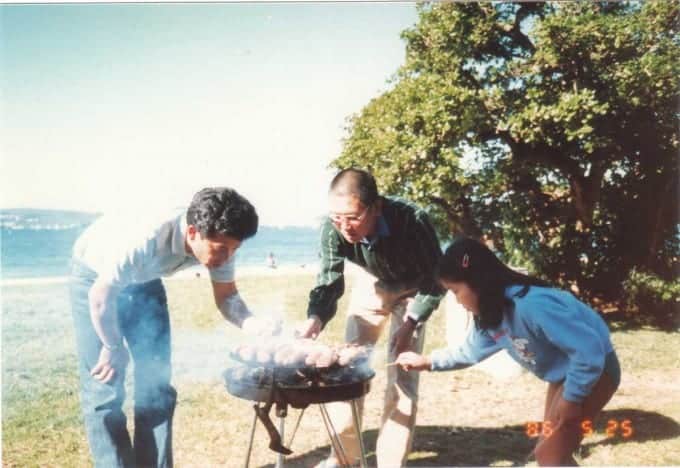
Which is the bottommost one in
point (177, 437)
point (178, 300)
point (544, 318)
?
point (177, 437)

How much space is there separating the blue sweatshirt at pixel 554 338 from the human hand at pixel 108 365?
1.54 m

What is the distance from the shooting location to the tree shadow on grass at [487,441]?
3.16 meters

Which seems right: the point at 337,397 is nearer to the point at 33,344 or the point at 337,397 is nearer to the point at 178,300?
the point at 178,300

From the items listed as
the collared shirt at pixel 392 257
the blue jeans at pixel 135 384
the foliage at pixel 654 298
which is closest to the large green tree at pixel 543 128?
the foliage at pixel 654 298

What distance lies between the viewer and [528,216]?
386 centimetres

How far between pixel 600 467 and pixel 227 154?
9.80ft

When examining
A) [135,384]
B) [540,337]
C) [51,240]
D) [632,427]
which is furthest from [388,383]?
[51,240]

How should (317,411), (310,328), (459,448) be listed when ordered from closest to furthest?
(310,328) < (459,448) < (317,411)

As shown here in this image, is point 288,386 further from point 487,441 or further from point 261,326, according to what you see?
point 487,441

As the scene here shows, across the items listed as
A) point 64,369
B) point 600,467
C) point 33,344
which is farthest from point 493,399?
point 33,344

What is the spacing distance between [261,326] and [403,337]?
2.57ft

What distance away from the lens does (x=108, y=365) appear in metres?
2.43

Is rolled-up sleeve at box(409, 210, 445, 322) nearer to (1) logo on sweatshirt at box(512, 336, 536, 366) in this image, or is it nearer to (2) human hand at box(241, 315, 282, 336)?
(1) logo on sweatshirt at box(512, 336, 536, 366)
